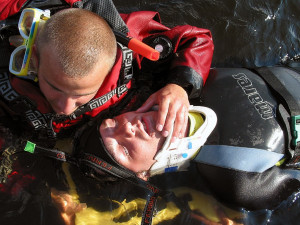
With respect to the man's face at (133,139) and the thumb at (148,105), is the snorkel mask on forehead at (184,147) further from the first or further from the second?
the thumb at (148,105)

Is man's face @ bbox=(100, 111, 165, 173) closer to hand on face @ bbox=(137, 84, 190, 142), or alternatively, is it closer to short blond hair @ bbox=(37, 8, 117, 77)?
hand on face @ bbox=(137, 84, 190, 142)

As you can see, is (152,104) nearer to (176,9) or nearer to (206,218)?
(206,218)

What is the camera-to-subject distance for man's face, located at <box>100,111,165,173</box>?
2.26m

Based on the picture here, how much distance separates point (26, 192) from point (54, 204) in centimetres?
26

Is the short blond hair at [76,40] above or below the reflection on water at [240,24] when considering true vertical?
above

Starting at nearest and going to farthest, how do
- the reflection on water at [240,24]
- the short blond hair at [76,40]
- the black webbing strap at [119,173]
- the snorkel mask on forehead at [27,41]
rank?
the short blond hair at [76,40] → the snorkel mask on forehead at [27,41] → the black webbing strap at [119,173] → the reflection on water at [240,24]

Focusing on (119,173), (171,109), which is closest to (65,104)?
(119,173)

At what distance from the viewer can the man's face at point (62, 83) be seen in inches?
70.9

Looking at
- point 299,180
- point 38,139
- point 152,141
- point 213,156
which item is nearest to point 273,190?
point 299,180

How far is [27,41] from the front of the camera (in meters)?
1.92

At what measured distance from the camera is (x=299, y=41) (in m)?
3.82

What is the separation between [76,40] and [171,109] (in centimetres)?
87

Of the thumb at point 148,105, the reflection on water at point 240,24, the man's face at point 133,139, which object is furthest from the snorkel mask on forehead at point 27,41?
the reflection on water at point 240,24

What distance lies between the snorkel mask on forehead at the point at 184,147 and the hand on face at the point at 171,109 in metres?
0.06
